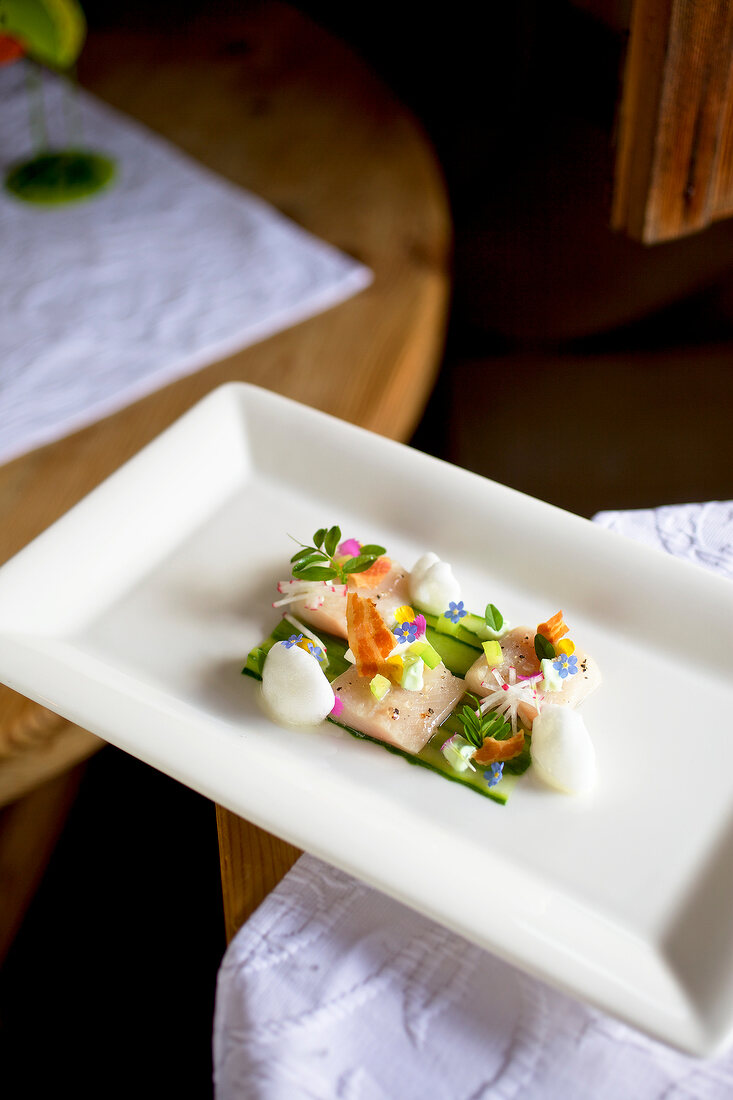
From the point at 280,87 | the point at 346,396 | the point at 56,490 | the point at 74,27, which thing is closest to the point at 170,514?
the point at 56,490

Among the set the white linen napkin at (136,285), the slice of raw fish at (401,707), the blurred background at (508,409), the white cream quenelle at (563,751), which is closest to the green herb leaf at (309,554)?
the slice of raw fish at (401,707)

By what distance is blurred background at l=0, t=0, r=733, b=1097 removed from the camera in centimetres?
128

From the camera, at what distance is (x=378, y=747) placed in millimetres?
627

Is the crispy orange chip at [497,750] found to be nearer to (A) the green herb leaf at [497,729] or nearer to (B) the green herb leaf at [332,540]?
(A) the green herb leaf at [497,729]

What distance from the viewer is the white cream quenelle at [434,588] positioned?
69 cm

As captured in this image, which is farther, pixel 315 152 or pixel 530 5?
pixel 530 5

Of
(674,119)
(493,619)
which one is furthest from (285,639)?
(674,119)

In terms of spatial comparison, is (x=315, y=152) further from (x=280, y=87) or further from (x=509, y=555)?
(x=509, y=555)

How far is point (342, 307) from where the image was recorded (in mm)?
1108

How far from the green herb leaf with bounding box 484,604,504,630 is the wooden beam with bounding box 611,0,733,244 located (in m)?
0.37

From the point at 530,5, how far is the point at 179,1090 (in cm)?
194

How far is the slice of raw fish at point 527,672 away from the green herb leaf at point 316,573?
12 cm

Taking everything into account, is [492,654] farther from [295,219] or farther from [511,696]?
[295,219]

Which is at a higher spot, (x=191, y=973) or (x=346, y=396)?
(x=346, y=396)
